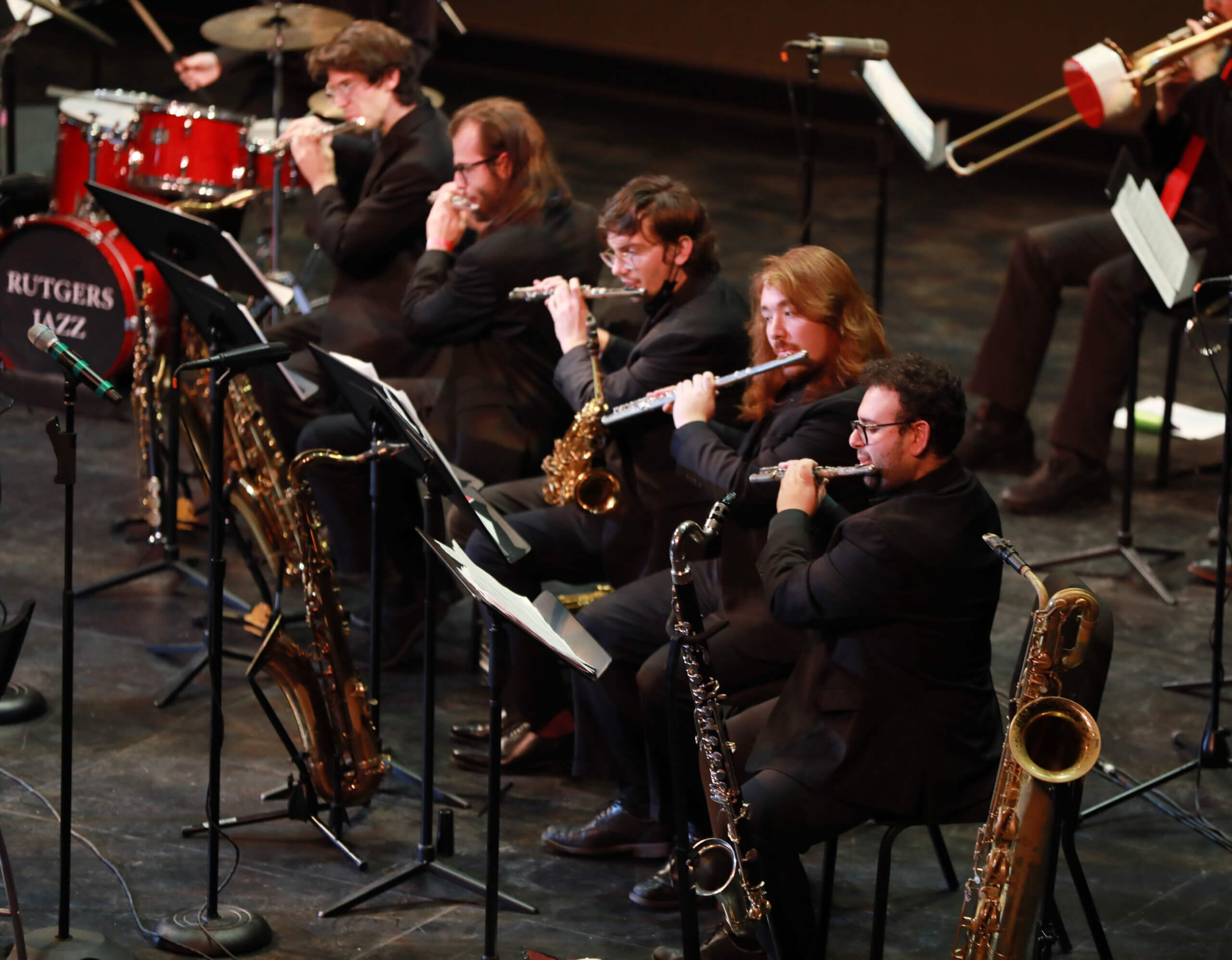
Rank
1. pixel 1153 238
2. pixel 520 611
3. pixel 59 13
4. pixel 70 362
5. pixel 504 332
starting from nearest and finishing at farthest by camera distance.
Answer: pixel 520 611 → pixel 70 362 → pixel 1153 238 → pixel 504 332 → pixel 59 13

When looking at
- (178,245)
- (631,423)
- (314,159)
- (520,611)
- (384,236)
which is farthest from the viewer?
(314,159)

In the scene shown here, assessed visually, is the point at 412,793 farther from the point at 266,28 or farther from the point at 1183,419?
the point at 1183,419

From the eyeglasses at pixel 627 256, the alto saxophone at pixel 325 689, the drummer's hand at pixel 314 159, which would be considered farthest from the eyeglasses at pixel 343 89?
the alto saxophone at pixel 325 689

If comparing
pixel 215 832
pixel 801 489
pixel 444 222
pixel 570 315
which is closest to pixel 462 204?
pixel 444 222

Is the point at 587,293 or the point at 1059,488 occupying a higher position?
the point at 587,293

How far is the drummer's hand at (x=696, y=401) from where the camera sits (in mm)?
3814

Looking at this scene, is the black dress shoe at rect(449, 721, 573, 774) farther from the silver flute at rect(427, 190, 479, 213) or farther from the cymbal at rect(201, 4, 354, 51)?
the cymbal at rect(201, 4, 354, 51)

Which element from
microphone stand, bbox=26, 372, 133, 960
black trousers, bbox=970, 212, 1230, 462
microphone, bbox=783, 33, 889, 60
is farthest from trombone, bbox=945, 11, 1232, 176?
microphone stand, bbox=26, 372, 133, 960

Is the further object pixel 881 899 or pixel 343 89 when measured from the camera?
pixel 343 89

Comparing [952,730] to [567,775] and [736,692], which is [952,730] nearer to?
[736,692]

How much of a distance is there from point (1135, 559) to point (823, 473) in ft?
7.77

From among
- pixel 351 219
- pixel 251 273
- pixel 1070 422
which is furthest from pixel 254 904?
pixel 1070 422

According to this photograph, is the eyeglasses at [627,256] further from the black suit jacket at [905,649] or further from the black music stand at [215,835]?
the black suit jacket at [905,649]

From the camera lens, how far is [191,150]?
6.05 meters
